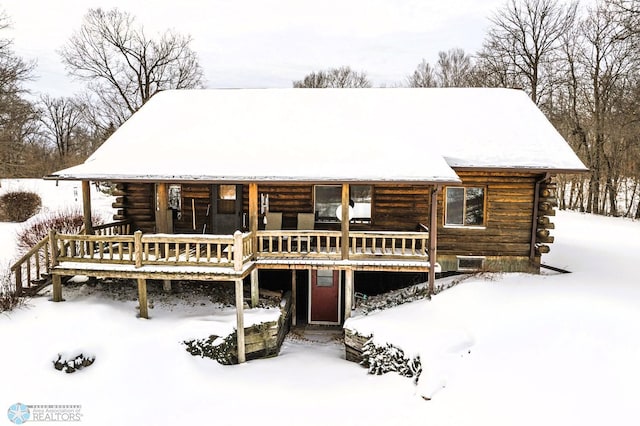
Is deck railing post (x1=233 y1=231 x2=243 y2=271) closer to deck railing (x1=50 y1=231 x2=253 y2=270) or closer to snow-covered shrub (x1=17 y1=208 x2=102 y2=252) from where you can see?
deck railing (x1=50 y1=231 x2=253 y2=270)

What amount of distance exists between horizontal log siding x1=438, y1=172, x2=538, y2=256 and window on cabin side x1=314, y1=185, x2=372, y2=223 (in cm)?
264

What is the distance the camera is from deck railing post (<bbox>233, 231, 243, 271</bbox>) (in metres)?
9.73

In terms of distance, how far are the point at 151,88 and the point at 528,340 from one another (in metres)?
33.2

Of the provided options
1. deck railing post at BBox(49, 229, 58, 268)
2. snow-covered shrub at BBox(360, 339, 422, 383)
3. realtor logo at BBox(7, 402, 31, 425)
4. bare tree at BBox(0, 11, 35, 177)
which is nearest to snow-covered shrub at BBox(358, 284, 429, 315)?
snow-covered shrub at BBox(360, 339, 422, 383)

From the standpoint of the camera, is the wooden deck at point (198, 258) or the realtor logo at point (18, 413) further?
the wooden deck at point (198, 258)

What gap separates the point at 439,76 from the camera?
4209 centimetres

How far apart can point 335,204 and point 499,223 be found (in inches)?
231

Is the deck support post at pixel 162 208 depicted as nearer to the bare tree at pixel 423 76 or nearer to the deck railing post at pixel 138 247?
the deck railing post at pixel 138 247

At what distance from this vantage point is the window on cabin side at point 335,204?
13.5m

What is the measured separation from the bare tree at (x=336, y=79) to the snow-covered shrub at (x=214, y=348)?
41222 millimetres

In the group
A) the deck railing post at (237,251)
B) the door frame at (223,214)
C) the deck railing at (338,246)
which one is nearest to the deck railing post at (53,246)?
the door frame at (223,214)

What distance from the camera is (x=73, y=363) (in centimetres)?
898

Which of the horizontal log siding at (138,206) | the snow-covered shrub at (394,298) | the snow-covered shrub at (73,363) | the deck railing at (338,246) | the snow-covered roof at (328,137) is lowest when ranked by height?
the snow-covered shrub at (73,363)

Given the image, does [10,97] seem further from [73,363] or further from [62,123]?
[62,123]
